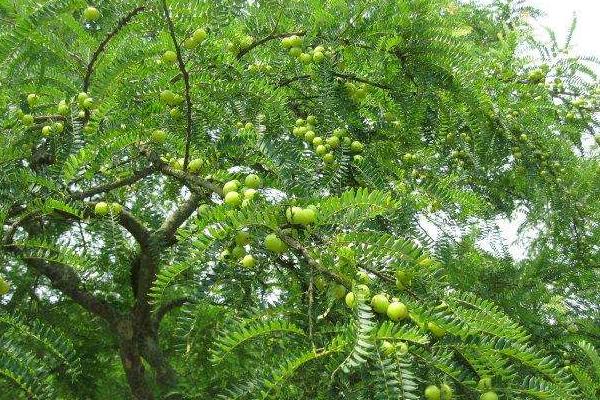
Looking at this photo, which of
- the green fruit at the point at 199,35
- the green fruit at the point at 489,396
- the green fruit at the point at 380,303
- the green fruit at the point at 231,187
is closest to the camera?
the green fruit at the point at 489,396

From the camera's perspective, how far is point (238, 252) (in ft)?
4.42

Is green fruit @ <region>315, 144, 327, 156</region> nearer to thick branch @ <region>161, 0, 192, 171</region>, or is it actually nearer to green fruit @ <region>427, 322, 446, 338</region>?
thick branch @ <region>161, 0, 192, 171</region>

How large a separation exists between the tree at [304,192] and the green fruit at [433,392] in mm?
30

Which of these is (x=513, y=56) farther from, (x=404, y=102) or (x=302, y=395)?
(x=302, y=395)

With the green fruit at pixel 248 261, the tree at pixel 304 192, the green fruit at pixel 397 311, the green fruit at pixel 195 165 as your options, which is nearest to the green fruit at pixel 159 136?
the tree at pixel 304 192

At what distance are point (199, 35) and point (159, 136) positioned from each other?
1.32 ft

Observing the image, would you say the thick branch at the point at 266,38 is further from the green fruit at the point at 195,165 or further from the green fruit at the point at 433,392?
the green fruit at the point at 433,392

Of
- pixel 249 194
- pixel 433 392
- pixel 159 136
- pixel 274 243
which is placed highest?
pixel 159 136

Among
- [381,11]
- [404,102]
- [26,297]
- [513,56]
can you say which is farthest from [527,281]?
[26,297]

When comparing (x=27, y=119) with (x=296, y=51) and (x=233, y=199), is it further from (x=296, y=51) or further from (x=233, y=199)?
(x=233, y=199)

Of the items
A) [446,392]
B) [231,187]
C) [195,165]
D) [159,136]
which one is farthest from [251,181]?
[446,392]

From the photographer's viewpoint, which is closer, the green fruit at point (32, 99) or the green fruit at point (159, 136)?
the green fruit at point (159, 136)

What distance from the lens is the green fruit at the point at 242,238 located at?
1315 millimetres

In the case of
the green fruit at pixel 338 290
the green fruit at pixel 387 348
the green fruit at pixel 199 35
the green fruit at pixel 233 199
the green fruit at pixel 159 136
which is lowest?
the green fruit at pixel 387 348
